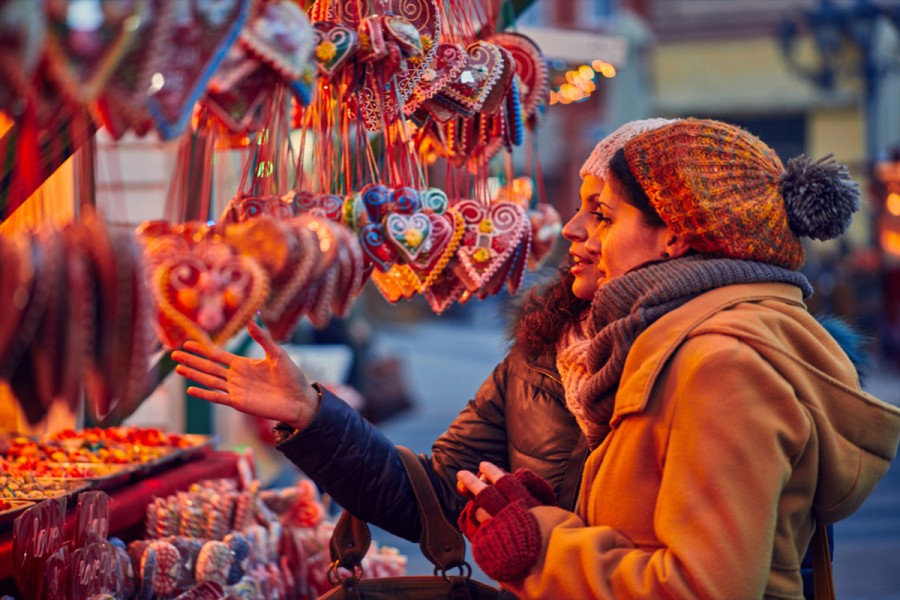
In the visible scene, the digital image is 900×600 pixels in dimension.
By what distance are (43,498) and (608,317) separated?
109cm

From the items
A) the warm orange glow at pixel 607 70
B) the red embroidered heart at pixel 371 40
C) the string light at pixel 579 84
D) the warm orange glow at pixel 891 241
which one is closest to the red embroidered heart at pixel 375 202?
the red embroidered heart at pixel 371 40

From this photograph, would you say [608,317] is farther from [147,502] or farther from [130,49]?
[147,502]

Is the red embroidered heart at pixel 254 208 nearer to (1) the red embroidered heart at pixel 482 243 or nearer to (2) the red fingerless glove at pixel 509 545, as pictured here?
(1) the red embroidered heart at pixel 482 243

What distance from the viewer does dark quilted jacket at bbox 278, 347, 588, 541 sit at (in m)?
1.98

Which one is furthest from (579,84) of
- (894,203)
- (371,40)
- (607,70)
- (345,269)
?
(894,203)

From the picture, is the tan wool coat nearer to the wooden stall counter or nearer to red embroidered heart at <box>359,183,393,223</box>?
red embroidered heart at <box>359,183,393,223</box>

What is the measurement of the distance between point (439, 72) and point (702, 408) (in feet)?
2.59

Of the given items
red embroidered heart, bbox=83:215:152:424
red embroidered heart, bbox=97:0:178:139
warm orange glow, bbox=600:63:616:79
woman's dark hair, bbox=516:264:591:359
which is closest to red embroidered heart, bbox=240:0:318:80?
red embroidered heart, bbox=97:0:178:139

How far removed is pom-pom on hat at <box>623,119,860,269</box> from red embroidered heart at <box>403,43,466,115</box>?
391 mm

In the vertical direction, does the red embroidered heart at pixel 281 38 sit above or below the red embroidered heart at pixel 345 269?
above

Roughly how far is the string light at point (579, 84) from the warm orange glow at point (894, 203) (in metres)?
6.68

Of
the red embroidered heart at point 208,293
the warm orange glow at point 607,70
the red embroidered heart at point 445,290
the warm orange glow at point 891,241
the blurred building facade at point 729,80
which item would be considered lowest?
the warm orange glow at point 891,241

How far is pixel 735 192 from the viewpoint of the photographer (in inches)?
64.9

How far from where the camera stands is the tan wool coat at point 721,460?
1.47 metres
